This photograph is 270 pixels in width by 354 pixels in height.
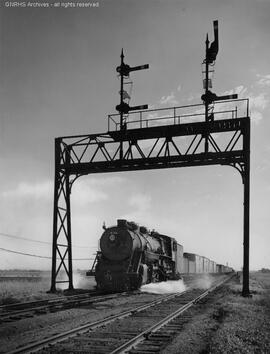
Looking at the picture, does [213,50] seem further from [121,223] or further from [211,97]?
[121,223]

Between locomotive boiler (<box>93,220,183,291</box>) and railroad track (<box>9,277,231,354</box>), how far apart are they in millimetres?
8342

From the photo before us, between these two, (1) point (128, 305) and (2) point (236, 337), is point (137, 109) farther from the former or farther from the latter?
(2) point (236, 337)

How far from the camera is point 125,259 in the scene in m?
20.5

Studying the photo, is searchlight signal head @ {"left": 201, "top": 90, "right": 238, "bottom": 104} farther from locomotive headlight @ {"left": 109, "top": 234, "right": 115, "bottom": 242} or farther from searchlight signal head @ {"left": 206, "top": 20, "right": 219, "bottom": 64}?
locomotive headlight @ {"left": 109, "top": 234, "right": 115, "bottom": 242}

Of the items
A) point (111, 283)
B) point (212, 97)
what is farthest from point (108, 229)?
point (212, 97)

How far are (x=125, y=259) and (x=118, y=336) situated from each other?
12.1 meters

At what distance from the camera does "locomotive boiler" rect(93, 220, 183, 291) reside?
19.9 metres

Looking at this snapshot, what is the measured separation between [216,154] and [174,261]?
1126 cm

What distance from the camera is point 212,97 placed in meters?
19.5

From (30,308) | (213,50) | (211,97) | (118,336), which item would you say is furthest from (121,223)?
(118,336)

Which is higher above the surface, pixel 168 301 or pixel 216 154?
pixel 216 154

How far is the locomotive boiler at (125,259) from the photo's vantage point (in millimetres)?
19906

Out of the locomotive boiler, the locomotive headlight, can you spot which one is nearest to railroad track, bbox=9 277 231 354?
the locomotive boiler

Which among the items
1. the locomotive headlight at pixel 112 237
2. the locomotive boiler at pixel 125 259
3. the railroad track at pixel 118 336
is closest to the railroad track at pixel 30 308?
the railroad track at pixel 118 336
